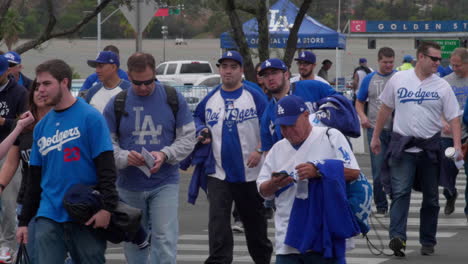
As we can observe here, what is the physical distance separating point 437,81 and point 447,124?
34.9 inches

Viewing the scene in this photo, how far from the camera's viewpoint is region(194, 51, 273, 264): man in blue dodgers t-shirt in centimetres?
905

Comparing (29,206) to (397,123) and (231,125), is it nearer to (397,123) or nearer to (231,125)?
(231,125)

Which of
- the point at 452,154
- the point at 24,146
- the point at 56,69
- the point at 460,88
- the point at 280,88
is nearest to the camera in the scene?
the point at 56,69

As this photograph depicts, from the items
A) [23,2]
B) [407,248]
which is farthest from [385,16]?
[407,248]

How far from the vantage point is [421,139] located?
1011cm

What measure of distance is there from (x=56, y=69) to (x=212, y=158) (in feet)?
9.52

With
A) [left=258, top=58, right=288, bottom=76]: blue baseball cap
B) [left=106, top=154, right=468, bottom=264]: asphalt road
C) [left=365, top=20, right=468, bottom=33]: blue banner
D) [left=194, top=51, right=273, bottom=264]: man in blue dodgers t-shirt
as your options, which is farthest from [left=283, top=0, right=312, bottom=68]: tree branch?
[left=365, top=20, right=468, bottom=33]: blue banner

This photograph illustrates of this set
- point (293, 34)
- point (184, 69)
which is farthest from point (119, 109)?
point (184, 69)

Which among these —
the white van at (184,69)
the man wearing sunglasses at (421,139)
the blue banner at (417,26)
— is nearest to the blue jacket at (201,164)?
the man wearing sunglasses at (421,139)

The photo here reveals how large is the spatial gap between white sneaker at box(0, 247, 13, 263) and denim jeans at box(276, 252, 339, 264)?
12.2ft

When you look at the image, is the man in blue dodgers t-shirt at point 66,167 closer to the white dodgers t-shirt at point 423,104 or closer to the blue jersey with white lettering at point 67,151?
the blue jersey with white lettering at point 67,151

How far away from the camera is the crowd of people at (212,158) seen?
249 inches

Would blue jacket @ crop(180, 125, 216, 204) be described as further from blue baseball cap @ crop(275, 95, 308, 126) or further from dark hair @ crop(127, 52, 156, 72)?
blue baseball cap @ crop(275, 95, 308, 126)

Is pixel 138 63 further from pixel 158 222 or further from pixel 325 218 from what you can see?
pixel 325 218
